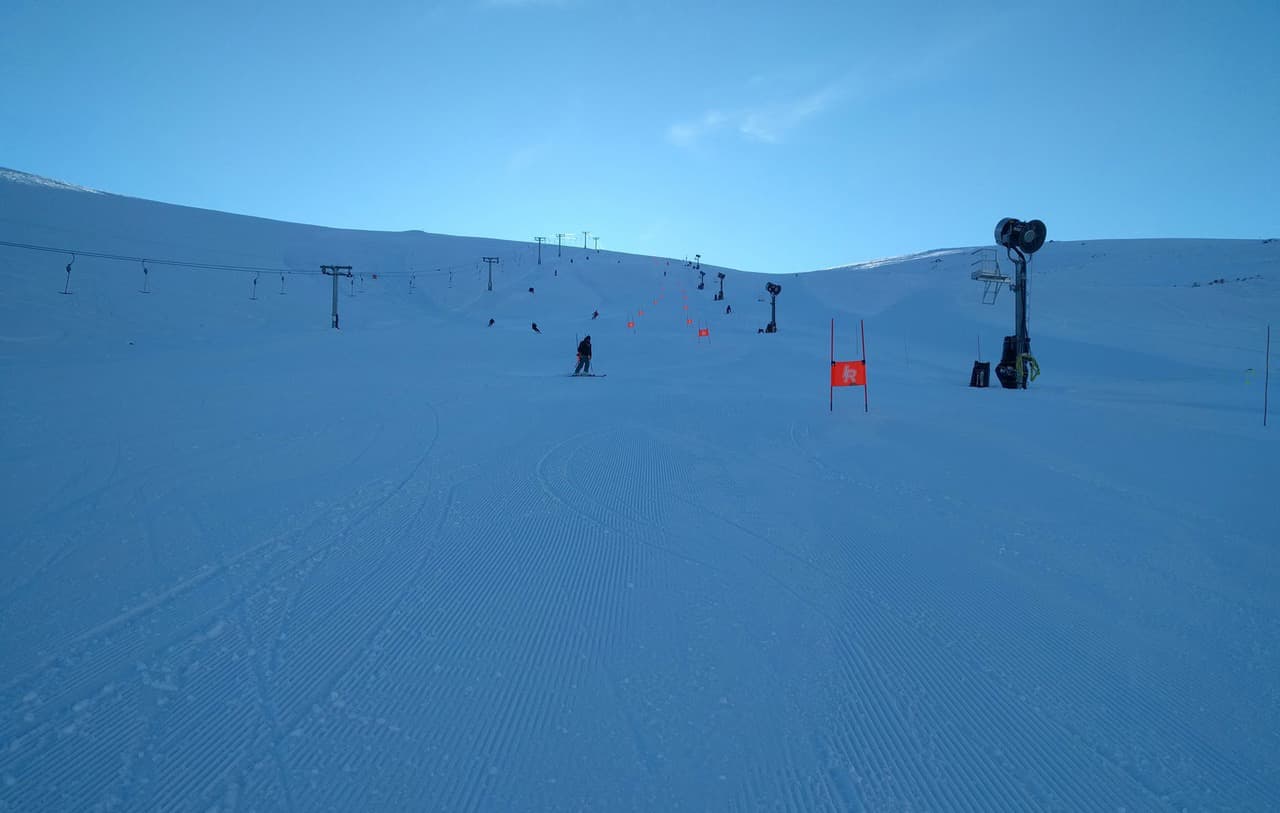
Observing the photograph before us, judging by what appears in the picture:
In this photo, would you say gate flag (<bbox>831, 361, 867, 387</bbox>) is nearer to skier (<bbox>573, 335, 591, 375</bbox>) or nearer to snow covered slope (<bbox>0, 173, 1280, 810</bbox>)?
snow covered slope (<bbox>0, 173, 1280, 810</bbox>)

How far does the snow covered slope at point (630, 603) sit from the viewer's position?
3414 millimetres

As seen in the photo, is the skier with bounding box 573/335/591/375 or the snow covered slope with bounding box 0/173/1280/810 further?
the skier with bounding box 573/335/591/375

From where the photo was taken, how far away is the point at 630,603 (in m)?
5.24

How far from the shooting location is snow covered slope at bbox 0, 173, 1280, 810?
3414 mm

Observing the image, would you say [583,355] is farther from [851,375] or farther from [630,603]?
[630,603]

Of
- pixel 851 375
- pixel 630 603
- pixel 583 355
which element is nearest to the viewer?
pixel 630 603

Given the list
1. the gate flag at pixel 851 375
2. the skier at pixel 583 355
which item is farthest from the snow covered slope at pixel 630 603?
the skier at pixel 583 355

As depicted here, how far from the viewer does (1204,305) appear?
43.2 m

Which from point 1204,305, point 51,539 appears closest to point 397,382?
point 51,539

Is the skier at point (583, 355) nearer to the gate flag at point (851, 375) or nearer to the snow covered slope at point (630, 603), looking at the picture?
the snow covered slope at point (630, 603)

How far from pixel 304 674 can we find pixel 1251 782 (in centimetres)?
523

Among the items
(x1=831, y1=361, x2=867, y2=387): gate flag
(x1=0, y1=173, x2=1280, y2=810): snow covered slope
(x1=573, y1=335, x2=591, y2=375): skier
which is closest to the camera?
(x1=0, y1=173, x2=1280, y2=810): snow covered slope

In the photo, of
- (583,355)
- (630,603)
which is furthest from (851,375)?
(583,355)

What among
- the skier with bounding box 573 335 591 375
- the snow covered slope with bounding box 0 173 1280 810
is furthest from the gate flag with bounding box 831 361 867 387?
the skier with bounding box 573 335 591 375
